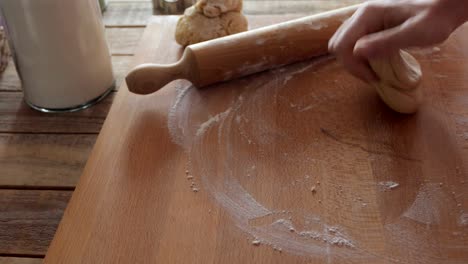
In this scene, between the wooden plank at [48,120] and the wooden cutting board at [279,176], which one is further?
the wooden plank at [48,120]

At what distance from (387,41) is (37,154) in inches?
24.3

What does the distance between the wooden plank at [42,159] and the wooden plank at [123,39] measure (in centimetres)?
32

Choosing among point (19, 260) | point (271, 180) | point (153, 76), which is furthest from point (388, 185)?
point (19, 260)

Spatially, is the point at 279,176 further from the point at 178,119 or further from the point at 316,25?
the point at 316,25

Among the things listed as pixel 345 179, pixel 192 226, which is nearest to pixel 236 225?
pixel 192 226

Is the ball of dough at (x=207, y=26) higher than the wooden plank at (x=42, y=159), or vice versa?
the ball of dough at (x=207, y=26)

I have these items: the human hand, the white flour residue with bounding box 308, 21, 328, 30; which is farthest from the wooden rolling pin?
the human hand

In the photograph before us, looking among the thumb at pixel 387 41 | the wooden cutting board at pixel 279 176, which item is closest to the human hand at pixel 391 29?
the thumb at pixel 387 41

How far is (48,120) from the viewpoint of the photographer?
3.26ft

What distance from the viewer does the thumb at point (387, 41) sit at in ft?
2.34

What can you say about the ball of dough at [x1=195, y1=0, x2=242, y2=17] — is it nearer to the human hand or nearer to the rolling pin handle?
the rolling pin handle

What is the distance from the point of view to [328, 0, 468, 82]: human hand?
2.29 ft

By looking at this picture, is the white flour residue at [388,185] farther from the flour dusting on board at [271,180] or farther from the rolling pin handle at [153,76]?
the rolling pin handle at [153,76]

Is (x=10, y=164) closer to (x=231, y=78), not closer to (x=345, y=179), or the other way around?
(x=231, y=78)
